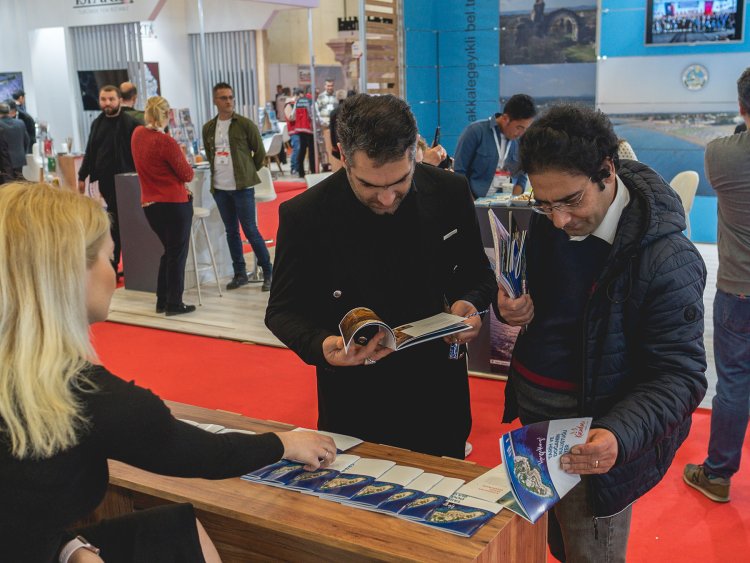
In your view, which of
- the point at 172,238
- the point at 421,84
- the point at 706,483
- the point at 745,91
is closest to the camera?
the point at 745,91

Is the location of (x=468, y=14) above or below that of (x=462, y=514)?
above

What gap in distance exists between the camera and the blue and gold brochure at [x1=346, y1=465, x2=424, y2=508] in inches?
74.0

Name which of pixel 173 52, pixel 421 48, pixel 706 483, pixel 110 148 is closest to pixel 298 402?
pixel 706 483

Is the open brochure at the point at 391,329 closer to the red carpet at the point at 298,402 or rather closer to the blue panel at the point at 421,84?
the red carpet at the point at 298,402

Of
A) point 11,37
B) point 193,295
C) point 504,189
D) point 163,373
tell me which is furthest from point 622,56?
point 11,37

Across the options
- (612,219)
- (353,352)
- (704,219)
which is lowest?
(704,219)

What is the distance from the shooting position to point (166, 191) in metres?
6.29

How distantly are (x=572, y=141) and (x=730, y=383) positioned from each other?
7.04 feet

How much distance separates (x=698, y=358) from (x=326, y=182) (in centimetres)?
100

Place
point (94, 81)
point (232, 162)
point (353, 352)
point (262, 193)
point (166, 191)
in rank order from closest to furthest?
1. point (353, 352)
2. point (166, 191)
3. point (232, 162)
4. point (262, 193)
5. point (94, 81)

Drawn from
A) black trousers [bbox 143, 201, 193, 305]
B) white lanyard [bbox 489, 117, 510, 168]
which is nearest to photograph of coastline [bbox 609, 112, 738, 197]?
white lanyard [bbox 489, 117, 510, 168]

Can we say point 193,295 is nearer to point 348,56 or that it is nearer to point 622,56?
point 622,56

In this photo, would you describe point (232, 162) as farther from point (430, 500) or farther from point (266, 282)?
point (430, 500)

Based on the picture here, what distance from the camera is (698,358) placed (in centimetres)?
171
